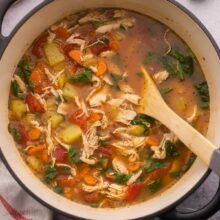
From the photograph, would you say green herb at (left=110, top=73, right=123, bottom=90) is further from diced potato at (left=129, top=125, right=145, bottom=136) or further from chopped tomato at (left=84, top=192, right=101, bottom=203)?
chopped tomato at (left=84, top=192, right=101, bottom=203)

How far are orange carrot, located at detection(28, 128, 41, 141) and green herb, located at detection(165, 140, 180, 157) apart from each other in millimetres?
419

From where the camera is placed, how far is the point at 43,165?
2.04 metres

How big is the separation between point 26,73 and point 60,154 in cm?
29

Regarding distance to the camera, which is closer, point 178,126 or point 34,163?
point 178,126

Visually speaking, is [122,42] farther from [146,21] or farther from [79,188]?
[79,188]

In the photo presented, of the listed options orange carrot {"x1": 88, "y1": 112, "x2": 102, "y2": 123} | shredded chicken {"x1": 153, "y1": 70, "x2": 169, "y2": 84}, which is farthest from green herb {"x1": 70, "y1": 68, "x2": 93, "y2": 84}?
shredded chicken {"x1": 153, "y1": 70, "x2": 169, "y2": 84}

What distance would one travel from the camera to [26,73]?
2.05 metres

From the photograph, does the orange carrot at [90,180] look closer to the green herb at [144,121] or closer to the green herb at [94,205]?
the green herb at [94,205]

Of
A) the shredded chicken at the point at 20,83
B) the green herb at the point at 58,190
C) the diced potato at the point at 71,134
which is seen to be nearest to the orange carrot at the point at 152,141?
the diced potato at the point at 71,134

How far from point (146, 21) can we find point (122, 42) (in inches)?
4.3

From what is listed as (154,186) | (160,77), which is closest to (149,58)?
(160,77)

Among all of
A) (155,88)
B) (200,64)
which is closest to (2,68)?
(155,88)

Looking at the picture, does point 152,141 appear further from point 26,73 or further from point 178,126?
point 26,73

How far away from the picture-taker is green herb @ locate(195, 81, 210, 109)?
2027mm
